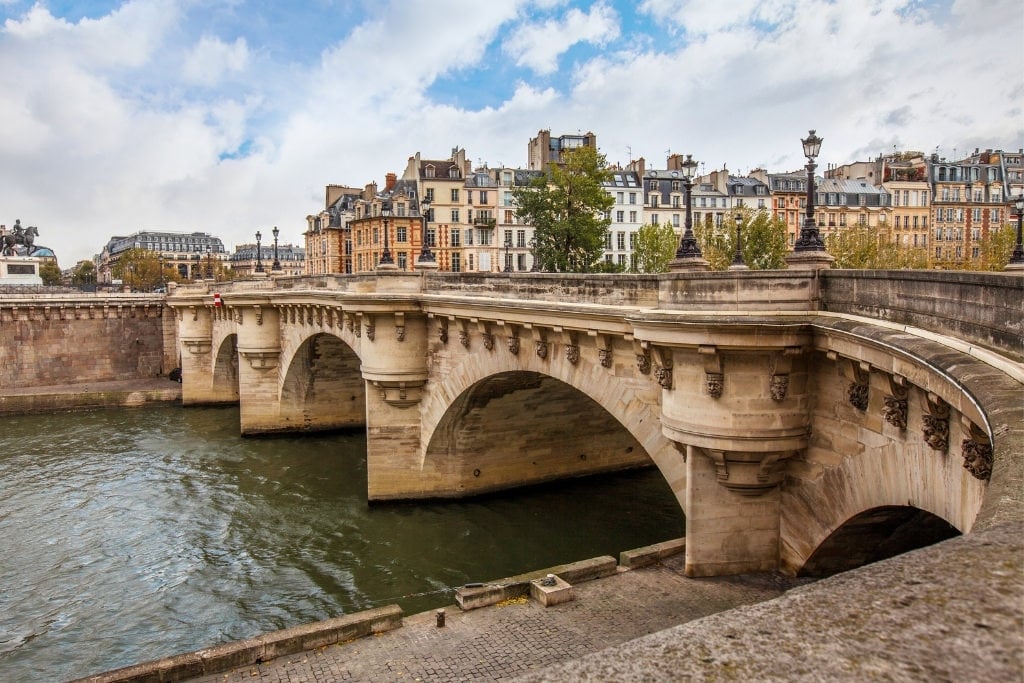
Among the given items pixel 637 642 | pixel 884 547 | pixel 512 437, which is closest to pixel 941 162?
pixel 512 437

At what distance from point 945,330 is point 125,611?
17011 millimetres

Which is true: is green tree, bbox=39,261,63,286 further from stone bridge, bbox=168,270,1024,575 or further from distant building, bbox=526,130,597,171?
stone bridge, bbox=168,270,1024,575

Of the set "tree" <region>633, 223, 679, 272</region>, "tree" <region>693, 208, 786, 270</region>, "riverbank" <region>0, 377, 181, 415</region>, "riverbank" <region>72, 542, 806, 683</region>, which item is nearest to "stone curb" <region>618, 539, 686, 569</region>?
"riverbank" <region>72, 542, 806, 683</region>

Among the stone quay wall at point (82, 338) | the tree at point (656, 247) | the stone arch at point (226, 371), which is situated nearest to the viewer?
the stone arch at point (226, 371)

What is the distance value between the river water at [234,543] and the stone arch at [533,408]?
0.77 meters

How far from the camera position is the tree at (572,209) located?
46.1 metres

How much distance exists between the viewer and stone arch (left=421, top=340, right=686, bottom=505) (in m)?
14.7

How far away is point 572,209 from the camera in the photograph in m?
46.9

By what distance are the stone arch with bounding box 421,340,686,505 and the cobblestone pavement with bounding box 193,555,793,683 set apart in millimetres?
2091

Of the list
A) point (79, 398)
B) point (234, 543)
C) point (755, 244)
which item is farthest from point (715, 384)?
point (79, 398)

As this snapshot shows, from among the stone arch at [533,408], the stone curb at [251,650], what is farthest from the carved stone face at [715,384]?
the stone curb at [251,650]

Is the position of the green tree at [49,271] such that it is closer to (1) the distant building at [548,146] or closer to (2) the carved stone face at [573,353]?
(1) the distant building at [548,146]

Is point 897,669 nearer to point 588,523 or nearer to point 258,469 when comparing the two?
point 588,523

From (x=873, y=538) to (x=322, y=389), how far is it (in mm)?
28248
